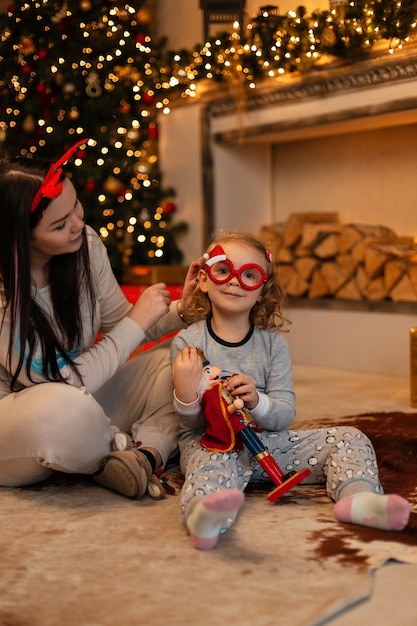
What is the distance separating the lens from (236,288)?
210cm

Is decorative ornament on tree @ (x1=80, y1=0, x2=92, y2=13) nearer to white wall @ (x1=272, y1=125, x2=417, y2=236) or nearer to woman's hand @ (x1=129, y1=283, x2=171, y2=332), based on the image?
white wall @ (x1=272, y1=125, x2=417, y2=236)

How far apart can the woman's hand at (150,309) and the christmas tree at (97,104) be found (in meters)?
2.46

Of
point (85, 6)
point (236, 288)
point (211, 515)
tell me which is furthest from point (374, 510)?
point (85, 6)

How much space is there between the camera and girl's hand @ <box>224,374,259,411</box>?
1.95 meters

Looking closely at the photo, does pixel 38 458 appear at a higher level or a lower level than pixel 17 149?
lower

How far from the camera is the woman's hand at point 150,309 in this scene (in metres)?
2.18

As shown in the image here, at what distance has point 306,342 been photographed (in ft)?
14.1

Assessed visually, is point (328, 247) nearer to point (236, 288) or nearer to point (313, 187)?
point (313, 187)

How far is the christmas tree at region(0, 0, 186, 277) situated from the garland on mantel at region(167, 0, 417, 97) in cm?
27

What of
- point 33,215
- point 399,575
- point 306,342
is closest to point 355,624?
point 399,575

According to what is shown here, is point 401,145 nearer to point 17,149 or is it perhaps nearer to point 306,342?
point 306,342

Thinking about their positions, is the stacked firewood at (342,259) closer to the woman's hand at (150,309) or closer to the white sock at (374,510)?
the woman's hand at (150,309)

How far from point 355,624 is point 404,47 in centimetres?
269

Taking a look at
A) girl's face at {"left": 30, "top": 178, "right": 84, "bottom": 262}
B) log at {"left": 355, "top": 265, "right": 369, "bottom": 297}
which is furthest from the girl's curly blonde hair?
log at {"left": 355, "top": 265, "right": 369, "bottom": 297}
